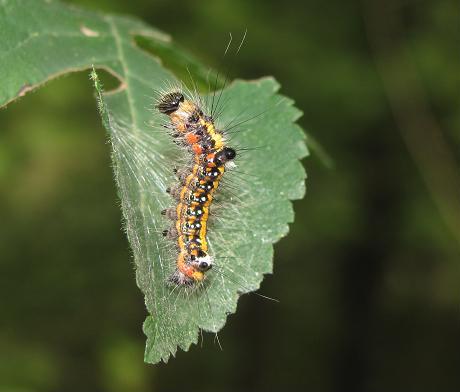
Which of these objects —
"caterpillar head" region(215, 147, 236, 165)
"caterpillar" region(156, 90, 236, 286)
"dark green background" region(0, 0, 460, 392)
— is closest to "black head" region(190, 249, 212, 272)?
"caterpillar" region(156, 90, 236, 286)

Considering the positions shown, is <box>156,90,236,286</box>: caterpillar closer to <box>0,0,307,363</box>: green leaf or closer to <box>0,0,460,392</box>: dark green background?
<box>0,0,307,363</box>: green leaf

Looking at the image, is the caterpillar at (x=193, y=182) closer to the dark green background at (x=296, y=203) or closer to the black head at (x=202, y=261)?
the black head at (x=202, y=261)

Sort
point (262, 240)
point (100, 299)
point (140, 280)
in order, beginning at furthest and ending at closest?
point (100, 299) < point (262, 240) < point (140, 280)

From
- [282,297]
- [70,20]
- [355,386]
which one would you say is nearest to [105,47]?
[70,20]

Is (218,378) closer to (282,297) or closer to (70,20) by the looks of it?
(282,297)

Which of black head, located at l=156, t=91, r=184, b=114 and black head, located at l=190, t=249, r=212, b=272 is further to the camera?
black head, located at l=156, t=91, r=184, b=114

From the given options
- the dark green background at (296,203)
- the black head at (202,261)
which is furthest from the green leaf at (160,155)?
the dark green background at (296,203)
